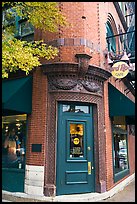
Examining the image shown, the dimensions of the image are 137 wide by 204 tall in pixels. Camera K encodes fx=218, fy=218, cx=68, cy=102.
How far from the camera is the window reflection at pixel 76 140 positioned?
28.2 ft

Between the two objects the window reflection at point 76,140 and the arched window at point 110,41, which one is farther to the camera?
the arched window at point 110,41

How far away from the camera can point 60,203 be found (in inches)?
293

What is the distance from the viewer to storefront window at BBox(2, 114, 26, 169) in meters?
9.12

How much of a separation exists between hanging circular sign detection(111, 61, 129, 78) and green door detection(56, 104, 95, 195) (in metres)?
2.03

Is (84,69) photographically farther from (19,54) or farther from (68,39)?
(19,54)

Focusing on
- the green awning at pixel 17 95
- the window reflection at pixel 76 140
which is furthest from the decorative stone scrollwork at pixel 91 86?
the green awning at pixel 17 95

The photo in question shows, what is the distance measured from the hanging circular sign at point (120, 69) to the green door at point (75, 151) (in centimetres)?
203

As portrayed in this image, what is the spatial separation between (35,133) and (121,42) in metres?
9.93

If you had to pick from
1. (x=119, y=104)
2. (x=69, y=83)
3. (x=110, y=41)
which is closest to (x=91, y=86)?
(x=69, y=83)

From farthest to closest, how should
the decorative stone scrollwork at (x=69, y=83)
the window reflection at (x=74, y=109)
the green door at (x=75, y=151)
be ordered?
the window reflection at (x=74, y=109) → the decorative stone scrollwork at (x=69, y=83) → the green door at (x=75, y=151)

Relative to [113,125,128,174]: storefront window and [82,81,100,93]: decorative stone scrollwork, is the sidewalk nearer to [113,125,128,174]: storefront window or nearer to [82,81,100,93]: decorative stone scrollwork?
[113,125,128,174]: storefront window

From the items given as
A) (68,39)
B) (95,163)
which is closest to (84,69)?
(68,39)

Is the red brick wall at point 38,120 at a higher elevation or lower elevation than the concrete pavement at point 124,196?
higher

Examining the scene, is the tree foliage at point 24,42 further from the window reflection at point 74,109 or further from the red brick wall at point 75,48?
the window reflection at point 74,109
